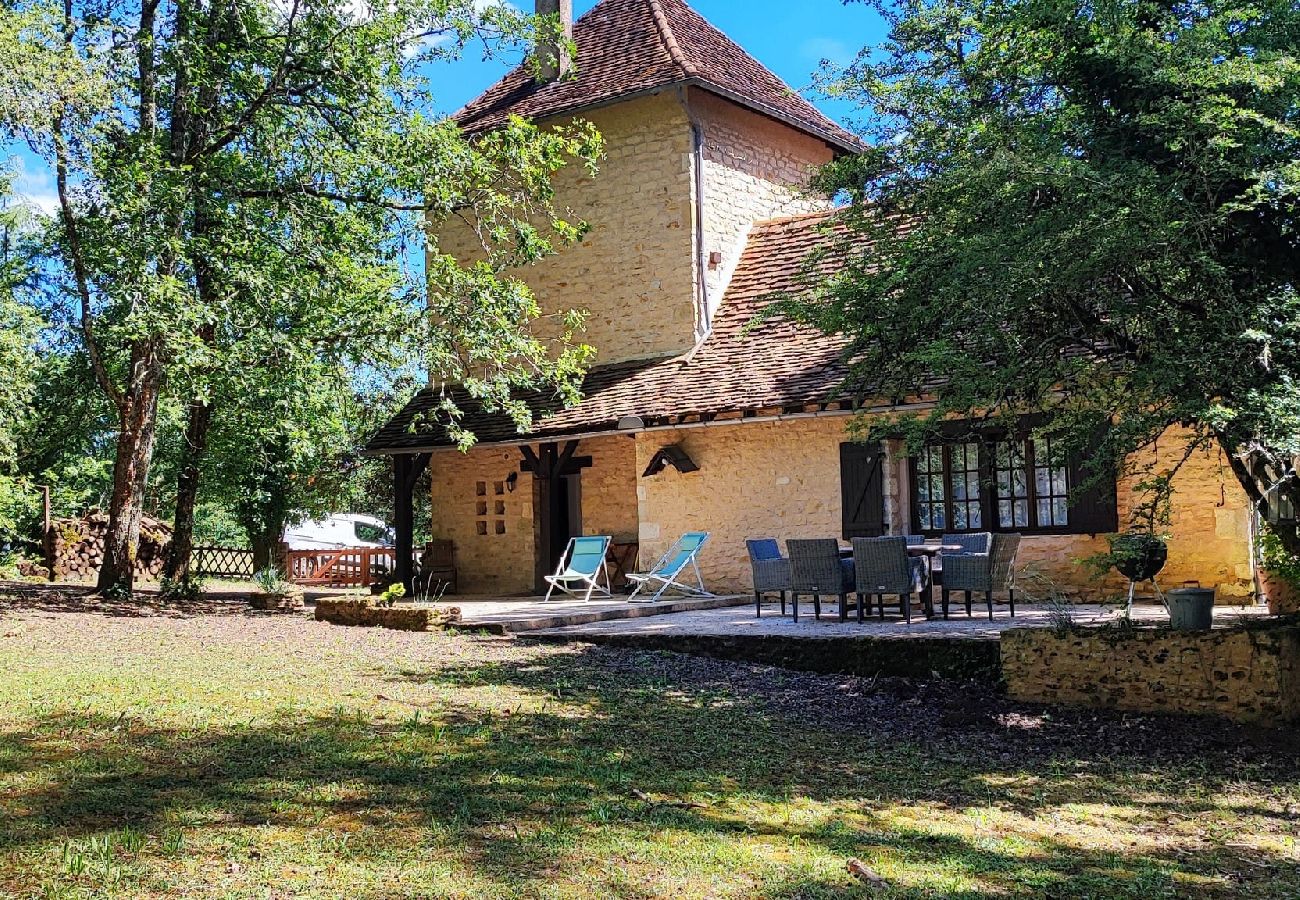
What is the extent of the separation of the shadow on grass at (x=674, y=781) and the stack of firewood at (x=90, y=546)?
44.7ft

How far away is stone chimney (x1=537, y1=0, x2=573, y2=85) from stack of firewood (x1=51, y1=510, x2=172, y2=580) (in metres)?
9.74

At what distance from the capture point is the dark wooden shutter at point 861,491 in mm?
11758

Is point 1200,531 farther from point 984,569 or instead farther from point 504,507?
point 504,507

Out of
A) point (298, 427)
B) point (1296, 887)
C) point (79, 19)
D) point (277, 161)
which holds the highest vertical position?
point (79, 19)

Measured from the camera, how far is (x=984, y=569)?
9.04 m

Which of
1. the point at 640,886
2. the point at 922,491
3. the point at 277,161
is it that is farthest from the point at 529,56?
the point at 640,886

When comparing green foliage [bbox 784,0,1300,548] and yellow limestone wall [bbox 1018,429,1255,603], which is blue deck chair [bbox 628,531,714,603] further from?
green foliage [bbox 784,0,1300,548]

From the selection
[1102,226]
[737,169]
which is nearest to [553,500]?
[737,169]

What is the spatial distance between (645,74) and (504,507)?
6.18 m

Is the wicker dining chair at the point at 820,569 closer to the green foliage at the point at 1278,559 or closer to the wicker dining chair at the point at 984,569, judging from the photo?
the wicker dining chair at the point at 984,569

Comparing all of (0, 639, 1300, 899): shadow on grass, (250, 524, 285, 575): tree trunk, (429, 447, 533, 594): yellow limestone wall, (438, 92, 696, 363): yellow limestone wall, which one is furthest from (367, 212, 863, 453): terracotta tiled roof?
(250, 524, 285, 575): tree trunk

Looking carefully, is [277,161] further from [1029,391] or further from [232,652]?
[1029,391]

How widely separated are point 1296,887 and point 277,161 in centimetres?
1229

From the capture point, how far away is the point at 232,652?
812 cm
